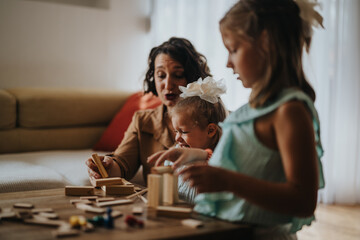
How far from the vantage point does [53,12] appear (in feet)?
11.3

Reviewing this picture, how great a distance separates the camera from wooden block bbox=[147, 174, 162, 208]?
104 centimetres

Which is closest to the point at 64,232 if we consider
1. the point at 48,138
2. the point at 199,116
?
the point at 199,116

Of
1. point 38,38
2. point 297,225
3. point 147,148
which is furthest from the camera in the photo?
point 38,38

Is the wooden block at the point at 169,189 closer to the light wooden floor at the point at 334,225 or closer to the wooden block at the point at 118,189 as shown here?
the wooden block at the point at 118,189

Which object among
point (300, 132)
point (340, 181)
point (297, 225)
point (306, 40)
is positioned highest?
point (306, 40)

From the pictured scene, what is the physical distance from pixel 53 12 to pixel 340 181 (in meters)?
2.73

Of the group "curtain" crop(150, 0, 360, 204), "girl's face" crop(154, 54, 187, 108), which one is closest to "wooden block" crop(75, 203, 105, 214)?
"girl's face" crop(154, 54, 187, 108)

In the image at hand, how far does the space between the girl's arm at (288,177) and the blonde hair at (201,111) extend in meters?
0.67

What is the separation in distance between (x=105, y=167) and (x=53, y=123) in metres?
1.46

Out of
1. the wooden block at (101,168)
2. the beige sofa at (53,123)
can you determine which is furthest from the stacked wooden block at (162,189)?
the beige sofa at (53,123)

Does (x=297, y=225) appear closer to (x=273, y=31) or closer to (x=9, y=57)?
(x=273, y=31)

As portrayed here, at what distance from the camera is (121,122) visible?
2.91 m

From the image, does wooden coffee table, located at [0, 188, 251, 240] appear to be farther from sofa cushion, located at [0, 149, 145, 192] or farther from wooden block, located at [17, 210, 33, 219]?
→ sofa cushion, located at [0, 149, 145, 192]

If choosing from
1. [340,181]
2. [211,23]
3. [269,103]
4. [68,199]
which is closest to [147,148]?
[68,199]
